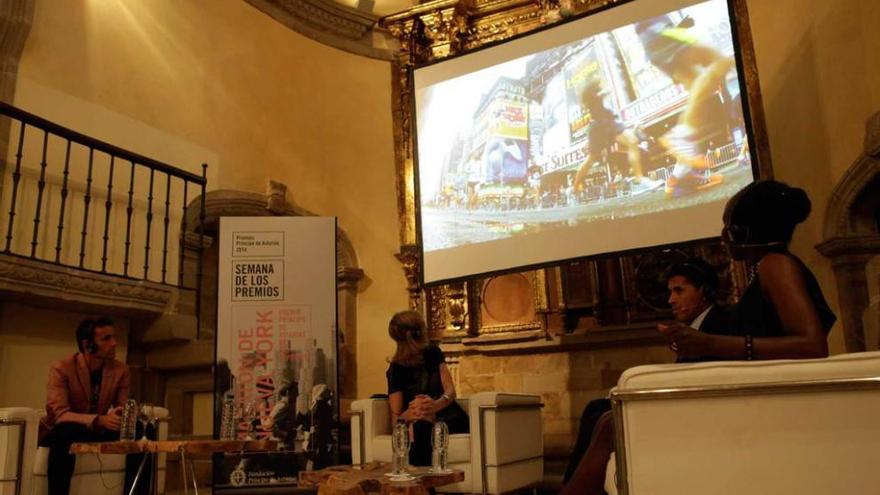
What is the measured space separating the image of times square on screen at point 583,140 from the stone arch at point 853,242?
1.01 metres

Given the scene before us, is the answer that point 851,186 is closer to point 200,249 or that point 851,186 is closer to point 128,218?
point 200,249

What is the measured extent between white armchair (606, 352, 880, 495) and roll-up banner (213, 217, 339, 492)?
10.4ft

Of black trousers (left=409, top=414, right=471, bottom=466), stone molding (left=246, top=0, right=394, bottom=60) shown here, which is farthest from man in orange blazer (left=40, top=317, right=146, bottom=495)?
stone molding (left=246, top=0, right=394, bottom=60)

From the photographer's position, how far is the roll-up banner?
4305 mm

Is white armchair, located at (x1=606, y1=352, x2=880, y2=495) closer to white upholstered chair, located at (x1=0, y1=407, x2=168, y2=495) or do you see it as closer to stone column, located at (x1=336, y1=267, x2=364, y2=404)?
white upholstered chair, located at (x1=0, y1=407, x2=168, y2=495)

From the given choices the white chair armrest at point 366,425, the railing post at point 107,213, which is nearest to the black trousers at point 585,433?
the white chair armrest at point 366,425

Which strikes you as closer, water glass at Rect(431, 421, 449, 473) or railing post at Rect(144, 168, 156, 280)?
water glass at Rect(431, 421, 449, 473)

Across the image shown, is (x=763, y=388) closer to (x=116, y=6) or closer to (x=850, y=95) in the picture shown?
(x=850, y=95)

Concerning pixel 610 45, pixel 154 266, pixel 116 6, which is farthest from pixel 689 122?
pixel 116 6

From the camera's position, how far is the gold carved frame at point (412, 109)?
234 inches

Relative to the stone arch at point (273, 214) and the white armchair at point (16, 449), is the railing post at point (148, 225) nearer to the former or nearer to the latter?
the stone arch at point (273, 214)

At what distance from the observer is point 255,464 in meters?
4.30

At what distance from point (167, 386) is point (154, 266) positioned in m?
0.91

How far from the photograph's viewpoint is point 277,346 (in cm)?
446
